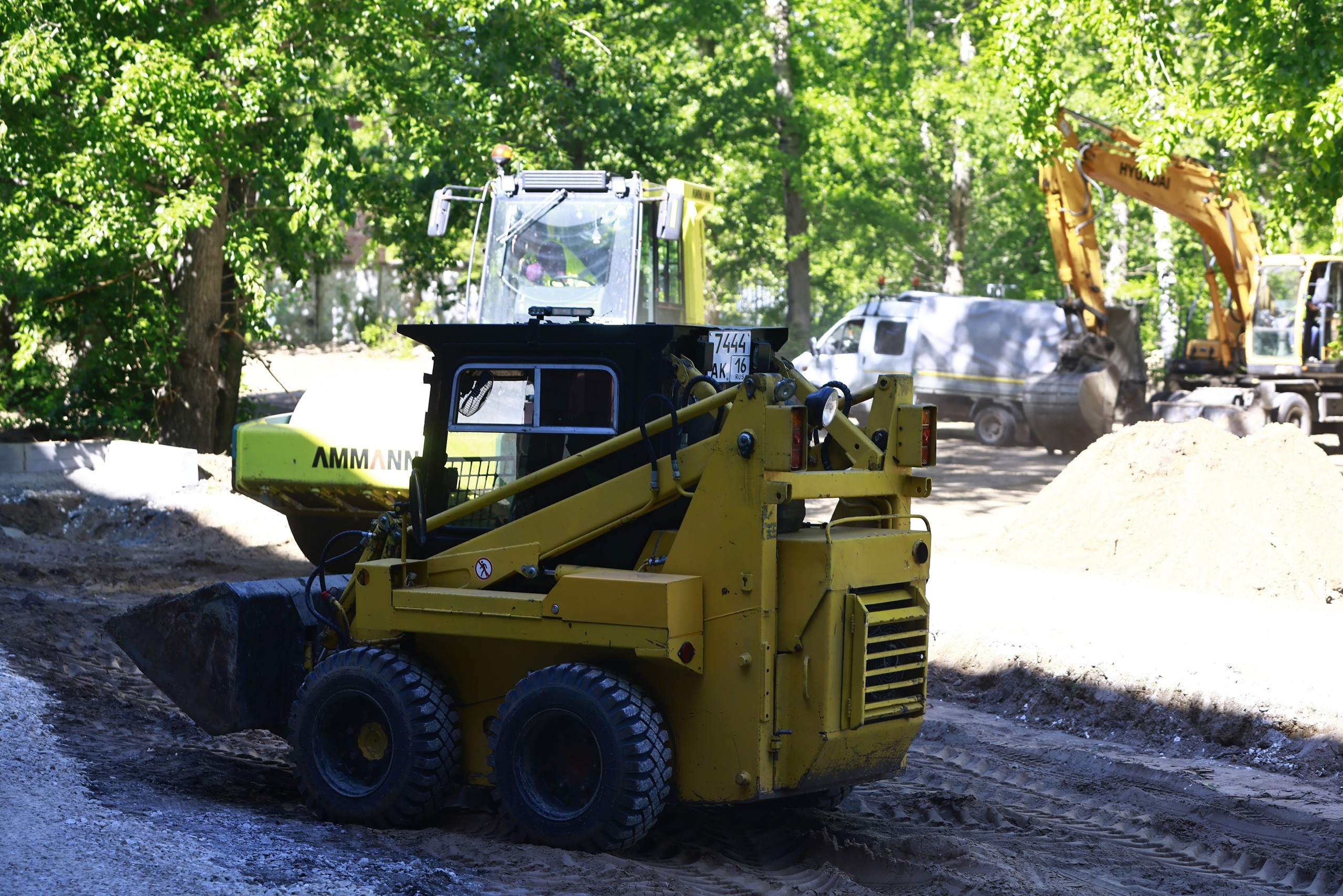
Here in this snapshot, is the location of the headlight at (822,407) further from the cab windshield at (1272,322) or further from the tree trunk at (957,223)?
the tree trunk at (957,223)

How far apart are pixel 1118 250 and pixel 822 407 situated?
29185mm

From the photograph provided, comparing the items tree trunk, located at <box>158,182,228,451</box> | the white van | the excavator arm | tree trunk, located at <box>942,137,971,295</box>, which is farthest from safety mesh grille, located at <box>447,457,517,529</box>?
tree trunk, located at <box>942,137,971,295</box>

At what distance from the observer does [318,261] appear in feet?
60.5

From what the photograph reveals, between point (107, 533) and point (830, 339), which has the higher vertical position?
point (830, 339)

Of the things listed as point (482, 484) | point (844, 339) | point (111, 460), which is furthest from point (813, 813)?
point (844, 339)

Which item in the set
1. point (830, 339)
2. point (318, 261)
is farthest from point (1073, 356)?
point (318, 261)

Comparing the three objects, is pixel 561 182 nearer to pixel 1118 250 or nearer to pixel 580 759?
pixel 580 759

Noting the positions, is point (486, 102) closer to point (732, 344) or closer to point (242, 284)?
point (242, 284)

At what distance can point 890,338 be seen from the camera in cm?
2503

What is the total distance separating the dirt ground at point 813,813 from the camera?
4887mm

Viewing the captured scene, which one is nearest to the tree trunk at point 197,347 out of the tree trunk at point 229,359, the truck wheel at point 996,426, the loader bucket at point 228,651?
the tree trunk at point 229,359

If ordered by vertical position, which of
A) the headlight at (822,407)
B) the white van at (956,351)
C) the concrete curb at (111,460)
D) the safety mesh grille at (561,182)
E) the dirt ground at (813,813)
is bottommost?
the dirt ground at (813,813)

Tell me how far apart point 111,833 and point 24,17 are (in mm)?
11153

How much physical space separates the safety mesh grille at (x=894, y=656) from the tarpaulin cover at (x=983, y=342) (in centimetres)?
1821
